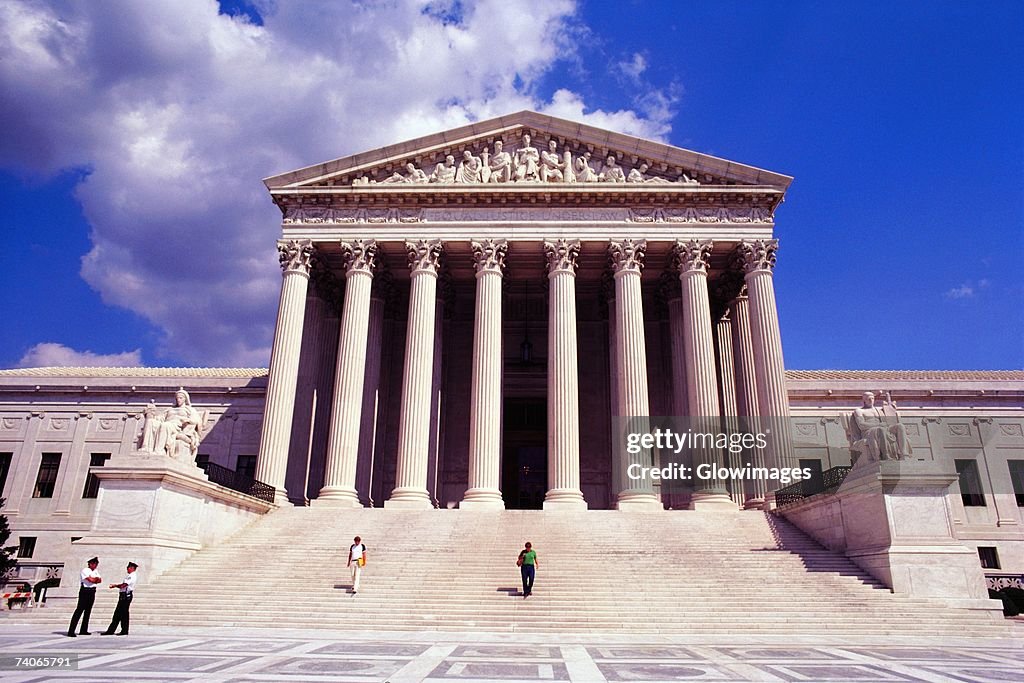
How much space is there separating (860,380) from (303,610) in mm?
31456

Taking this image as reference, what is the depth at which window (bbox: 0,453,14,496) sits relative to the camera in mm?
33125

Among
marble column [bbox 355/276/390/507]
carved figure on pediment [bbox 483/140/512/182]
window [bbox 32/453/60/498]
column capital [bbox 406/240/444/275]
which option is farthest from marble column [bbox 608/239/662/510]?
window [bbox 32/453/60/498]

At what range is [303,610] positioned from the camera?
15.1 meters

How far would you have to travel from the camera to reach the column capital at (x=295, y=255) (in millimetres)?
29203

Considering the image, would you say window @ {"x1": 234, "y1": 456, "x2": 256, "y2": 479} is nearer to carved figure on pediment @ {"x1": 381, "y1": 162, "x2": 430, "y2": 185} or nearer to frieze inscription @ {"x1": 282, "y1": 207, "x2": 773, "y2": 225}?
frieze inscription @ {"x1": 282, "y1": 207, "x2": 773, "y2": 225}

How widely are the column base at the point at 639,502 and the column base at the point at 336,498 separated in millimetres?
10608

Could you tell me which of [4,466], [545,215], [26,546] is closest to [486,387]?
[545,215]

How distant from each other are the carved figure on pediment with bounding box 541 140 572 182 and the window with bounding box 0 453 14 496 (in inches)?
1236

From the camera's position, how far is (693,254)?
28984 millimetres

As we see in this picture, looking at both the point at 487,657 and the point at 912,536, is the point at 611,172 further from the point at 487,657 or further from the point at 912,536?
the point at 487,657

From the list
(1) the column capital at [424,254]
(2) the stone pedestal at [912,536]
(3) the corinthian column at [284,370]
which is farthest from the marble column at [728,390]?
(3) the corinthian column at [284,370]

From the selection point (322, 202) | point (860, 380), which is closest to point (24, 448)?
point (322, 202)

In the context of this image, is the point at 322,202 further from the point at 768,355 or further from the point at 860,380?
the point at 860,380

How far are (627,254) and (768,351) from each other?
7.40 metres
